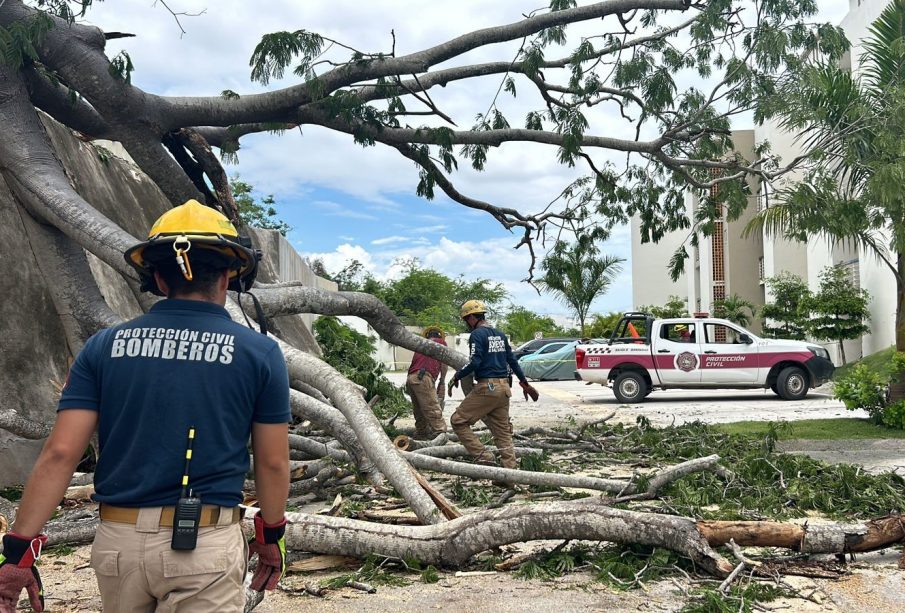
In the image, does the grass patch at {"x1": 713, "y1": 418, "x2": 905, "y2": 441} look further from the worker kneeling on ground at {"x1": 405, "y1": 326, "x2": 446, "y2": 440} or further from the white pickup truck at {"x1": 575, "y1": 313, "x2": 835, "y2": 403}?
the white pickup truck at {"x1": 575, "y1": 313, "x2": 835, "y2": 403}

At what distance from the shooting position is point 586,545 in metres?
5.58

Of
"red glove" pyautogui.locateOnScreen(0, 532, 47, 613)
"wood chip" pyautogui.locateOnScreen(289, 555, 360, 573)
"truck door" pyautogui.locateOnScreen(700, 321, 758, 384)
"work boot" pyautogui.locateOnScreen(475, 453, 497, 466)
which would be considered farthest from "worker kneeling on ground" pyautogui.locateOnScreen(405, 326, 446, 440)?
"red glove" pyautogui.locateOnScreen(0, 532, 47, 613)

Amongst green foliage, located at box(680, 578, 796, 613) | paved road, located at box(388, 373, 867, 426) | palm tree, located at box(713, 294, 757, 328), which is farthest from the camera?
palm tree, located at box(713, 294, 757, 328)

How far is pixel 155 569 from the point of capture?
246 cm

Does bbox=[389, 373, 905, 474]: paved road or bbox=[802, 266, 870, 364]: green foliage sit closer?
bbox=[389, 373, 905, 474]: paved road

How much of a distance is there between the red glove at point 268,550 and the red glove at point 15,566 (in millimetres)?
657

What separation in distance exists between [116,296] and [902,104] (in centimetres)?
902

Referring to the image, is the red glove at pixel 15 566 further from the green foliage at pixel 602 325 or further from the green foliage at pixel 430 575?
the green foliage at pixel 602 325

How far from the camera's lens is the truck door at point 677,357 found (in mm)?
18547

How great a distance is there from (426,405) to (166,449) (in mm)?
9307

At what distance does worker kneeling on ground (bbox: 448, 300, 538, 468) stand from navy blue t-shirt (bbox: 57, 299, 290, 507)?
5.99 meters

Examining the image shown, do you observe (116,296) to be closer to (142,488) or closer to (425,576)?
(425,576)

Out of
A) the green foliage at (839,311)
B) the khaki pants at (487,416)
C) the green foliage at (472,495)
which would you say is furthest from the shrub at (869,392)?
the green foliage at (839,311)

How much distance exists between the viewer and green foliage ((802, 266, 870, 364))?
22172mm
